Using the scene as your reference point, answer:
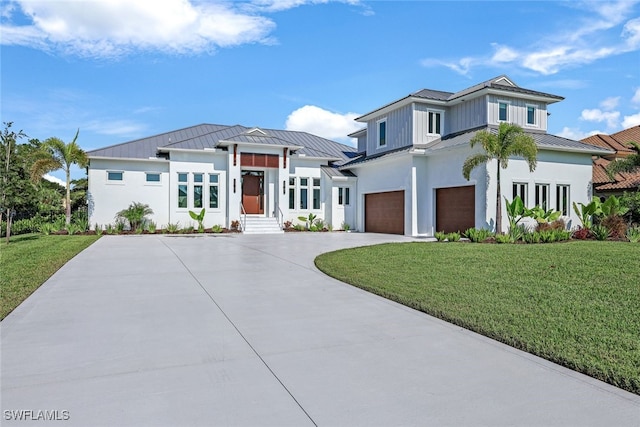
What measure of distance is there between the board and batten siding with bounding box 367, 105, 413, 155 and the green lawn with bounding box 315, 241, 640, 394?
35.9 feet

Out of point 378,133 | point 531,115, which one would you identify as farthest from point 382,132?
point 531,115

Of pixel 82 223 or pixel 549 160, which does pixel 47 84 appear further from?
pixel 549 160

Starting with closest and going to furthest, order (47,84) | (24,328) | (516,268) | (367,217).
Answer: (24,328) < (516,268) < (47,84) < (367,217)

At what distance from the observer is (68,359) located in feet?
13.3

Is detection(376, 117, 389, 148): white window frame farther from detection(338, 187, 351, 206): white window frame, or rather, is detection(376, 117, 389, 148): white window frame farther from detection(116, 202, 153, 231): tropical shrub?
detection(116, 202, 153, 231): tropical shrub

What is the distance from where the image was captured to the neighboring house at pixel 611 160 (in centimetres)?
2227

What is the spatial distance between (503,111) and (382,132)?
6489 millimetres

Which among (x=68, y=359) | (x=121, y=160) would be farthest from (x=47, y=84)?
(x=68, y=359)

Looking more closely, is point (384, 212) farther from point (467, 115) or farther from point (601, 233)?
point (601, 233)

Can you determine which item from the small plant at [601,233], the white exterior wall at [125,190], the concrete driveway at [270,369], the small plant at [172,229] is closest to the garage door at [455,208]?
the small plant at [601,233]

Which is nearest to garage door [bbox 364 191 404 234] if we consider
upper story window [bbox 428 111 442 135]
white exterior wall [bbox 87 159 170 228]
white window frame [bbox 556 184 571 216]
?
upper story window [bbox 428 111 442 135]

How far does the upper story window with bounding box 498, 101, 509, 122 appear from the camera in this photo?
19.9 metres

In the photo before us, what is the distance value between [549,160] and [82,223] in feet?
76.4

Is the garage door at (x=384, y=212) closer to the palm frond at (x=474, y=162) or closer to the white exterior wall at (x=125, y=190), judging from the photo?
the palm frond at (x=474, y=162)
